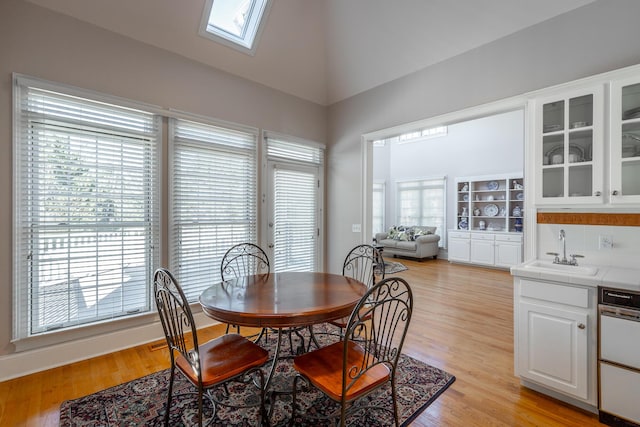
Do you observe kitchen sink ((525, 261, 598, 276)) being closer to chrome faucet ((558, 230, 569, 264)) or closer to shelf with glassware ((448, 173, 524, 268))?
chrome faucet ((558, 230, 569, 264))

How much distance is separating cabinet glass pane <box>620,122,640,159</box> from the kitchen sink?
2.83 feet

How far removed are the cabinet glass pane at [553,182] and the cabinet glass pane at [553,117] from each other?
34cm

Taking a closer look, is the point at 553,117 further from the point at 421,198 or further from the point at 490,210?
the point at 421,198

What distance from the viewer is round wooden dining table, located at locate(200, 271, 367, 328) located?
1643 millimetres

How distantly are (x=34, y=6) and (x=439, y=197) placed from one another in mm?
8740

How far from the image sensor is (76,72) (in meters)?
2.62

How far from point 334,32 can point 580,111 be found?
2.75 metres

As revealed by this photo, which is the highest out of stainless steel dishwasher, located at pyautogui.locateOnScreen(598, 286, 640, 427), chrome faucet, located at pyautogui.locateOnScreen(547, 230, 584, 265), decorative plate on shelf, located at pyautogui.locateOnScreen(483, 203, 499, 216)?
decorative plate on shelf, located at pyautogui.locateOnScreen(483, 203, 499, 216)

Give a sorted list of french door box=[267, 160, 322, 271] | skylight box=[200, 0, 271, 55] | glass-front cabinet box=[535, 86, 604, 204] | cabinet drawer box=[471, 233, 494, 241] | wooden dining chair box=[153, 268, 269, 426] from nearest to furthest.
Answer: wooden dining chair box=[153, 268, 269, 426]
glass-front cabinet box=[535, 86, 604, 204]
skylight box=[200, 0, 271, 55]
french door box=[267, 160, 322, 271]
cabinet drawer box=[471, 233, 494, 241]

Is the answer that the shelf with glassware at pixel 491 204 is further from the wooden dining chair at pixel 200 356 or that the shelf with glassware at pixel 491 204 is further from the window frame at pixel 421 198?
the wooden dining chair at pixel 200 356

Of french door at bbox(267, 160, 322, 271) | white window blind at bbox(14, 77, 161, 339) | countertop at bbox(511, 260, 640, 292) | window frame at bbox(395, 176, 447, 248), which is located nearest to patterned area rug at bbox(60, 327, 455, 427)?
white window blind at bbox(14, 77, 161, 339)

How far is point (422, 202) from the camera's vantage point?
9.14m

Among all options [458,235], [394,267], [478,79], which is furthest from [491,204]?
[478,79]

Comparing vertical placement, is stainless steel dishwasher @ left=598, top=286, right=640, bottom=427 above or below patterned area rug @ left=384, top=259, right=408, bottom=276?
above
